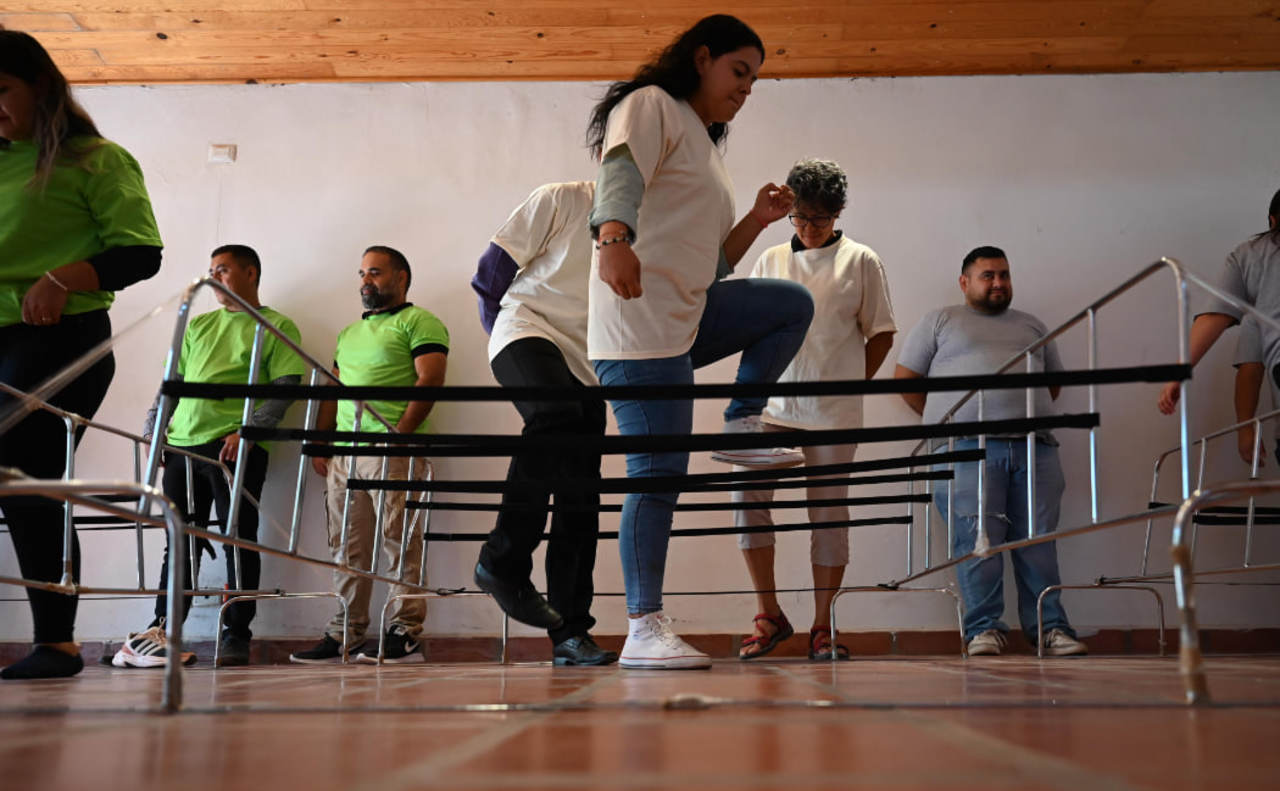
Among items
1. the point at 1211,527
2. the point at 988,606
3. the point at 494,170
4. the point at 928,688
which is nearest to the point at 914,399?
the point at 988,606

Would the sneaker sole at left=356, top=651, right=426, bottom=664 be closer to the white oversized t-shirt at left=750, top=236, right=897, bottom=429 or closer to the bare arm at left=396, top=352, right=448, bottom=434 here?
the bare arm at left=396, top=352, right=448, bottom=434

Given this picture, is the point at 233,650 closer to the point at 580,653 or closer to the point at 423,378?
the point at 423,378

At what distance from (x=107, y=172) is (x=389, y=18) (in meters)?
2.25

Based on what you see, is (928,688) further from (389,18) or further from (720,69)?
(389,18)

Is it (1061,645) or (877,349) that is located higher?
(877,349)

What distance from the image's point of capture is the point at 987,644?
341 centimetres

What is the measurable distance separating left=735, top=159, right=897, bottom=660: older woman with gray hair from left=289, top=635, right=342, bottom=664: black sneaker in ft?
4.96

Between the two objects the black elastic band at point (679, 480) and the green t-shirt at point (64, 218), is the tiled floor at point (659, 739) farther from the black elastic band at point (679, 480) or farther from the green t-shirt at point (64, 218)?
the green t-shirt at point (64, 218)

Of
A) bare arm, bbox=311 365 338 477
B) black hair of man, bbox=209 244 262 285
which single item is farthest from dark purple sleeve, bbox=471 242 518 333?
black hair of man, bbox=209 244 262 285

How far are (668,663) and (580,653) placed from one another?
0.55m

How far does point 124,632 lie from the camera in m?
4.08

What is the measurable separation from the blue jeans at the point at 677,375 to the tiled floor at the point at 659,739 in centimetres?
54

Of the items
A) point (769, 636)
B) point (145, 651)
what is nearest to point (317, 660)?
point (145, 651)

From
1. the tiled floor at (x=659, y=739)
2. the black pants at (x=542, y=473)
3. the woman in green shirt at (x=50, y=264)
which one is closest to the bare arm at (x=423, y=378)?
the black pants at (x=542, y=473)
